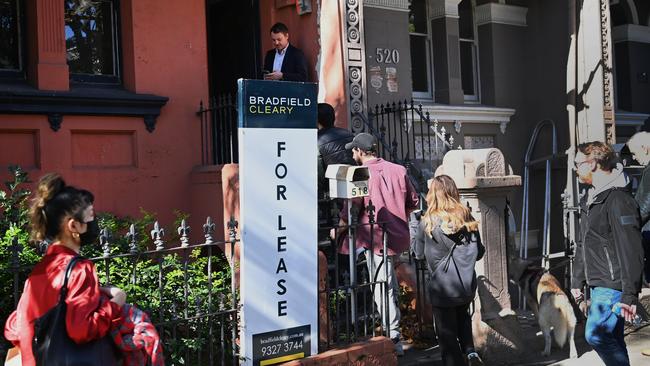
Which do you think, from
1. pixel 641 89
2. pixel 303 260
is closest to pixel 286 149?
pixel 303 260

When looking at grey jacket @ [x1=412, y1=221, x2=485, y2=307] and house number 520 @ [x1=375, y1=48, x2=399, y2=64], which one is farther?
house number 520 @ [x1=375, y1=48, x2=399, y2=64]

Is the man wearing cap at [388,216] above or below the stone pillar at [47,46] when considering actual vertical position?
below

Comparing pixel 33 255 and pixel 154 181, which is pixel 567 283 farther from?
pixel 33 255

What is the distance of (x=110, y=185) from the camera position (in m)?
8.57

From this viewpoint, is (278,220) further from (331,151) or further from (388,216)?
(331,151)

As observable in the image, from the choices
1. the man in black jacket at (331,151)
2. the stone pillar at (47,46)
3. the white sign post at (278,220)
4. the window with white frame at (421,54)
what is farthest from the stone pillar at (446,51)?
the white sign post at (278,220)

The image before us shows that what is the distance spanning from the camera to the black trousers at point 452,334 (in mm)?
6301

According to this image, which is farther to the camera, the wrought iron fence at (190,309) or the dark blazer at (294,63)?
the dark blazer at (294,63)

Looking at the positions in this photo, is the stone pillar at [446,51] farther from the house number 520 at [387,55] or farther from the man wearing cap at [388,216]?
the man wearing cap at [388,216]

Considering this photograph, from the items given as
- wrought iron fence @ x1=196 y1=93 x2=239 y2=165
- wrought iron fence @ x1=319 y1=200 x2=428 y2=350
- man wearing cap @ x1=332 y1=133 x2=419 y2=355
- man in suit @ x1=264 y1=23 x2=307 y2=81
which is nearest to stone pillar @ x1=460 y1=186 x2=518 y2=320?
wrought iron fence @ x1=319 y1=200 x2=428 y2=350

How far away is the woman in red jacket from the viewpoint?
3.75m

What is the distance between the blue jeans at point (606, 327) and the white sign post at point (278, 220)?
201 centimetres

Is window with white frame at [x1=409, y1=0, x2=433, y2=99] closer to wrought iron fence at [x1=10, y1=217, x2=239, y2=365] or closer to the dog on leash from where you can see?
the dog on leash

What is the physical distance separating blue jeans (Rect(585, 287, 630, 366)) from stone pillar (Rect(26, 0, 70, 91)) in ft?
18.6
